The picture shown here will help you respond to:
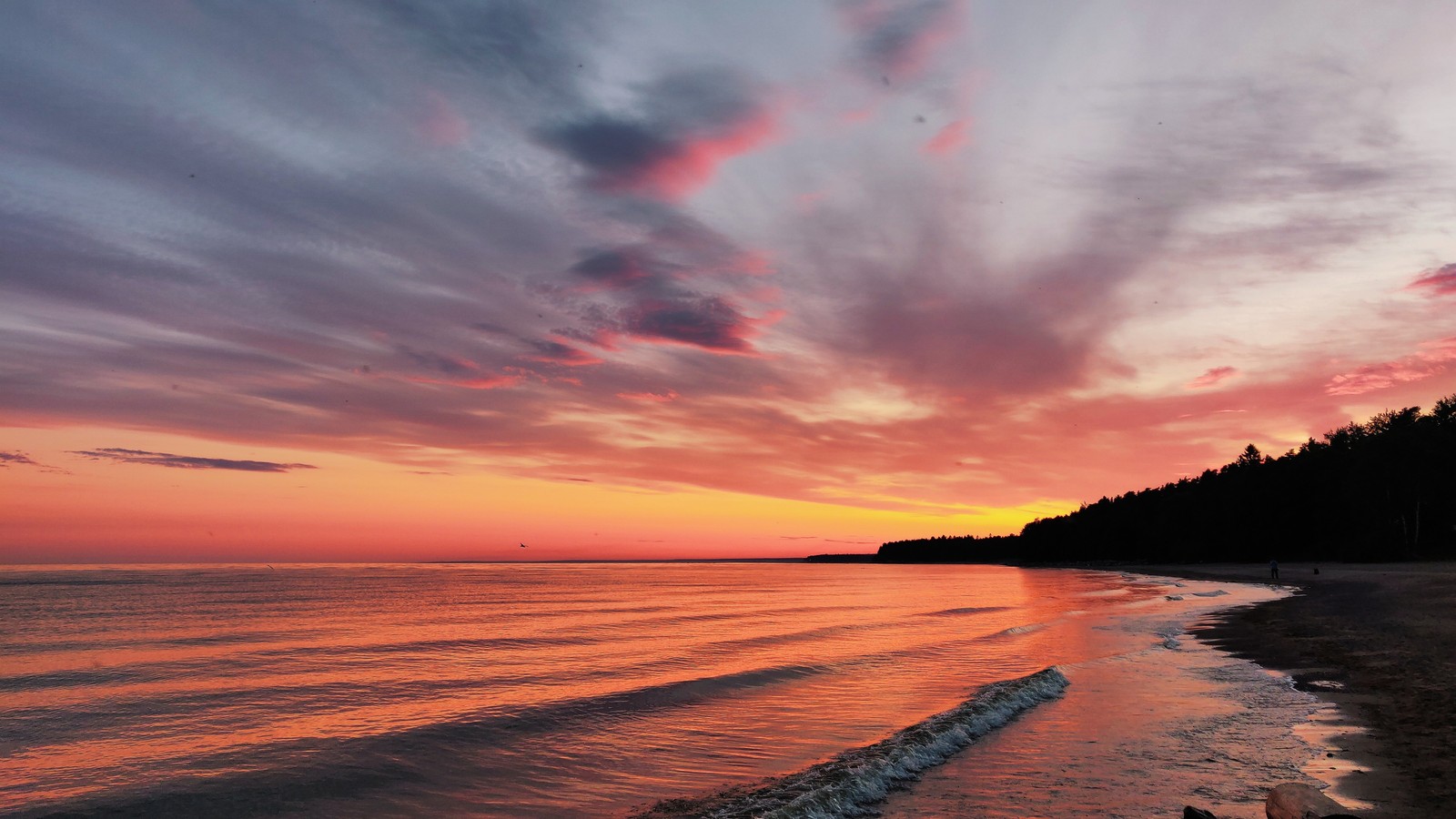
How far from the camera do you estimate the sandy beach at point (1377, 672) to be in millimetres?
11219

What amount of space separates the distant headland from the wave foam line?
10691 centimetres

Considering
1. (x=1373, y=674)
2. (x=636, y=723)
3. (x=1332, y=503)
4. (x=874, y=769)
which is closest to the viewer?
(x=874, y=769)

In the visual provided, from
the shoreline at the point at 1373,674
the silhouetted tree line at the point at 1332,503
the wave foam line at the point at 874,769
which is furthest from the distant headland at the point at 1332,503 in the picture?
the wave foam line at the point at 874,769

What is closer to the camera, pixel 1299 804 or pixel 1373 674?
pixel 1299 804

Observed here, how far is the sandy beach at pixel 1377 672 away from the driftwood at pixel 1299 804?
1080 millimetres

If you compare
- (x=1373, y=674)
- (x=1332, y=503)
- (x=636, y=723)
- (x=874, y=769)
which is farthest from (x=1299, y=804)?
(x=1332, y=503)

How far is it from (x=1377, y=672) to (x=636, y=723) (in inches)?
805

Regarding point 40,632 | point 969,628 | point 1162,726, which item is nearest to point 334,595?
point 40,632

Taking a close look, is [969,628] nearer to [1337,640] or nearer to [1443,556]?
[1337,640]

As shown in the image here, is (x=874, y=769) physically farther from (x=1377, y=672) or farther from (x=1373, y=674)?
(x=1377, y=672)

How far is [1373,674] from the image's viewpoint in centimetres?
2072

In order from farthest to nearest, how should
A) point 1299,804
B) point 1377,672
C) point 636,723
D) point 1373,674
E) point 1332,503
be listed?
point 1332,503 → point 1377,672 → point 1373,674 → point 636,723 → point 1299,804

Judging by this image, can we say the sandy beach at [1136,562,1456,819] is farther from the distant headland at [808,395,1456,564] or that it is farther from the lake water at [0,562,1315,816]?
the distant headland at [808,395,1456,564]

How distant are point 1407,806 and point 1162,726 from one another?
631 cm
